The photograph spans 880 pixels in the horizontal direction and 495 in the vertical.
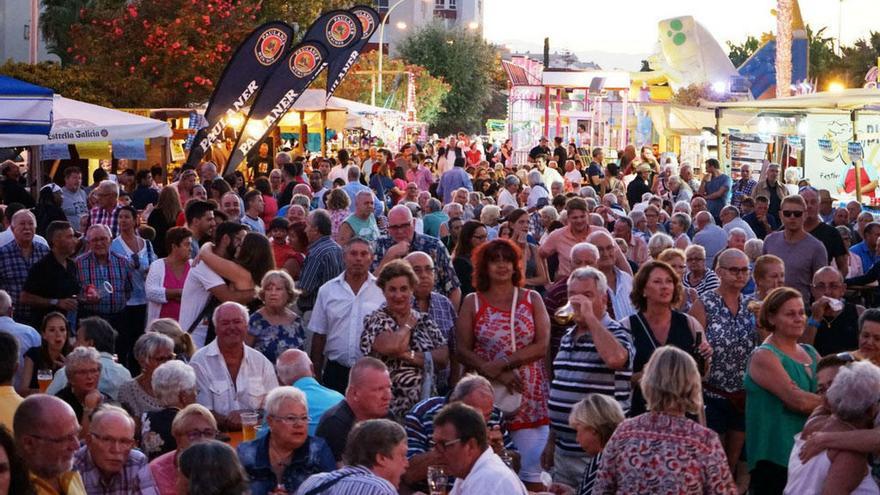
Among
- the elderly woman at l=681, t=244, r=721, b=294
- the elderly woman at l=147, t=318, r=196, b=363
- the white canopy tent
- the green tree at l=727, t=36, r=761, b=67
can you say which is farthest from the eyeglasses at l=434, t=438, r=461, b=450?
the green tree at l=727, t=36, r=761, b=67

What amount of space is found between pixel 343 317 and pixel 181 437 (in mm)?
2983

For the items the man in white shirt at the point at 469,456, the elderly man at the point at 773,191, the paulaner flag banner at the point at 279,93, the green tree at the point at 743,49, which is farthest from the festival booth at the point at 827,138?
the green tree at the point at 743,49

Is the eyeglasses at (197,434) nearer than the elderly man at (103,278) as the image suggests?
Yes

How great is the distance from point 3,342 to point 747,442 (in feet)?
12.9

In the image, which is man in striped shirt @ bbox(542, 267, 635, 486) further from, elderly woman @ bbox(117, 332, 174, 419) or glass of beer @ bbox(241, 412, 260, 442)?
elderly woman @ bbox(117, 332, 174, 419)

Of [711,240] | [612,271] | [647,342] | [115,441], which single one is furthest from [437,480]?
[711,240]

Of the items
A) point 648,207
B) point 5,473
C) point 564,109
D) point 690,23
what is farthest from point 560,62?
point 5,473

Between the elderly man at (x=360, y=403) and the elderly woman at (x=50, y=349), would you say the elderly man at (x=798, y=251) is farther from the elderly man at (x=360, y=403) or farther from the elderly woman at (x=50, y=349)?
the elderly man at (x=360, y=403)

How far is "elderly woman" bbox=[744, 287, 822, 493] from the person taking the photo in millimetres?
7727

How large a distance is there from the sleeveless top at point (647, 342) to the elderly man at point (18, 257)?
578 cm

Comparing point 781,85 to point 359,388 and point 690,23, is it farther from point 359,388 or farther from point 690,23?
point 359,388

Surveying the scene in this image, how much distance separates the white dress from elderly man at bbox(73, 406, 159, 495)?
2851 millimetres

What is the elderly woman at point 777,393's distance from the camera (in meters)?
7.73

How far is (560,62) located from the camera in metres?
181
